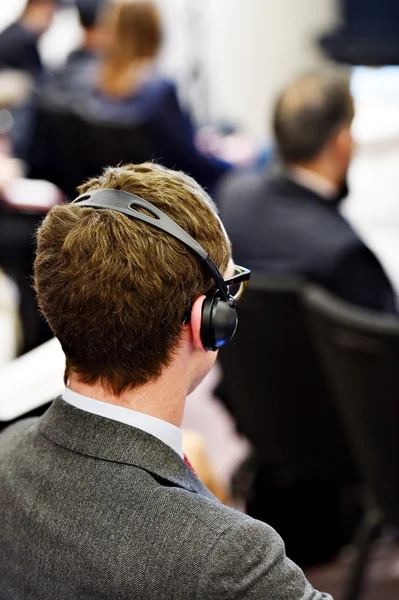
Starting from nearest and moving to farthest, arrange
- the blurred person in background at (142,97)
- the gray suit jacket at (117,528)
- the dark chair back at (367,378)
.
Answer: the gray suit jacket at (117,528) → the dark chair back at (367,378) → the blurred person in background at (142,97)

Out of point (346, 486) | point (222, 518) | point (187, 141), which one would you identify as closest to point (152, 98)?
point (187, 141)

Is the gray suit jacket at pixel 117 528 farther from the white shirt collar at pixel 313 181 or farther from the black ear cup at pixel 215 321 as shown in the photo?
the white shirt collar at pixel 313 181

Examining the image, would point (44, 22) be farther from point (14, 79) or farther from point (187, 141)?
point (187, 141)

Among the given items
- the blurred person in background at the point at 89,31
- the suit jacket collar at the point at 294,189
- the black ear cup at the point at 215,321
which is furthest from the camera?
the blurred person in background at the point at 89,31

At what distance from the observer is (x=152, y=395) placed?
97cm

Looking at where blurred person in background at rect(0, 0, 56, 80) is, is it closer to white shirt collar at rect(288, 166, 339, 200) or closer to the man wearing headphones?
white shirt collar at rect(288, 166, 339, 200)

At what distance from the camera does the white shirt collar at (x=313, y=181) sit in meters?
2.50

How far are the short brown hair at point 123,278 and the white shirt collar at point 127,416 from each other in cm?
2

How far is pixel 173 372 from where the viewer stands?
98cm

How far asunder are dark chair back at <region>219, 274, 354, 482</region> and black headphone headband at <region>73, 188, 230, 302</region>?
3.71 ft

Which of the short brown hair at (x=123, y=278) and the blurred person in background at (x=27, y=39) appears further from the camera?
the blurred person in background at (x=27, y=39)

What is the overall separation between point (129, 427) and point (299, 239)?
148 cm

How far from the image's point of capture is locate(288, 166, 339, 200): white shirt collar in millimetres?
2504

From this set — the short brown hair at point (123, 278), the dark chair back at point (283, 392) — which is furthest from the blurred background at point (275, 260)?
the short brown hair at point (123, 278)
